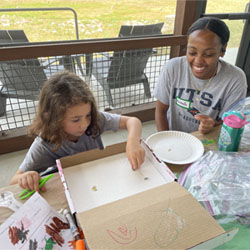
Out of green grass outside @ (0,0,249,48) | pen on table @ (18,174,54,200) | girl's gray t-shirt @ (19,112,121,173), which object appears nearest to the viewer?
pen on table @ (18,174,54,200)

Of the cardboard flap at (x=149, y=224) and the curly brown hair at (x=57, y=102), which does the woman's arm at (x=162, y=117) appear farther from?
the cardboard flap at (x=149, y=224)

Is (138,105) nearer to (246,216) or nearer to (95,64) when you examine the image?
(95,64)

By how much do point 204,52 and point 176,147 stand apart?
0.49 m

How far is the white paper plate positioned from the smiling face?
0.38 m

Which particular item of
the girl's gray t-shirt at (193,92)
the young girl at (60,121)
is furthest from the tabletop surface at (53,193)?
the girl's gray t-shirt at (193,92)

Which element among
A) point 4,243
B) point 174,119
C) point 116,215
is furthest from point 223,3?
point 4,243

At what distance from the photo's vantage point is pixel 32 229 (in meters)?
0.52

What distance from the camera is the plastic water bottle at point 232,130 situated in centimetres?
77

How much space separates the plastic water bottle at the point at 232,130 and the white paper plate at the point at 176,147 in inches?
3.4

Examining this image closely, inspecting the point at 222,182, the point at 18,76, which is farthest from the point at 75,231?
the point at 18,76

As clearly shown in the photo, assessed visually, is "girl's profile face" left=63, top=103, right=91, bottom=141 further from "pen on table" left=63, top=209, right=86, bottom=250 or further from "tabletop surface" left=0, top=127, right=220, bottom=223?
"pen on table" left=63, top=209, right=86, bottom=250

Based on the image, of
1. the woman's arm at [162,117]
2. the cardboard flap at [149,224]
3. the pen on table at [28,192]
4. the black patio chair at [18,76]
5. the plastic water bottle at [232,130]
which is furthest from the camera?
the black patio chair at [18,76]

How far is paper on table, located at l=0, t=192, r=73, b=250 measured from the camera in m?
0.49

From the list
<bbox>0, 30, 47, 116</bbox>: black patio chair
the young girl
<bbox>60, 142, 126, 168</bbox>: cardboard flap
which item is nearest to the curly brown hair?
the young girl
